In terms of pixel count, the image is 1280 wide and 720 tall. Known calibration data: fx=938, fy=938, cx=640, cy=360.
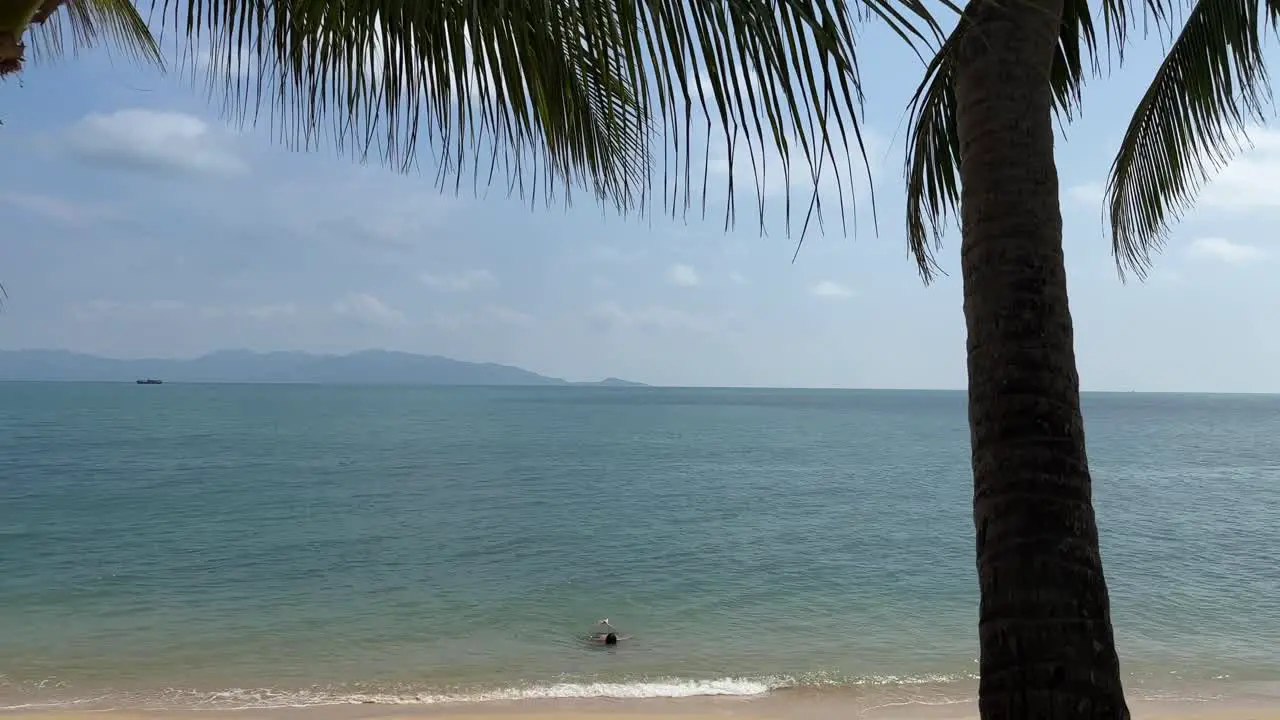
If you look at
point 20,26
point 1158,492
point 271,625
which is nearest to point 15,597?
point 271,625

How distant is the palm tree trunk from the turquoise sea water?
9.77m

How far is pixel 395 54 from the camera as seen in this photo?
1789mm

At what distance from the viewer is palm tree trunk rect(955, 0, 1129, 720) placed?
2525 mm

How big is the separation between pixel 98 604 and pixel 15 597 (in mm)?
2256

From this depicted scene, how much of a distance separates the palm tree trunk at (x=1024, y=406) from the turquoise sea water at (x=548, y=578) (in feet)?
32.0

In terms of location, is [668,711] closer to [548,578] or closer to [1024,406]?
[1024,406]

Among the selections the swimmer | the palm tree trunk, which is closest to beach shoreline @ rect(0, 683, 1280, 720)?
the swimmer

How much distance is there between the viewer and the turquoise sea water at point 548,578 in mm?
13094

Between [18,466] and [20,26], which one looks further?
[18,466]

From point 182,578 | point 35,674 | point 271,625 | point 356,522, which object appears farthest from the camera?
point 356,522

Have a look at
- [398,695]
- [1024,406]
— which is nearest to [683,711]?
[398,695]

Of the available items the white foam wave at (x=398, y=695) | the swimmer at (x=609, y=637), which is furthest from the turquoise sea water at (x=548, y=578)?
the swimmer at (x=609, y=637)

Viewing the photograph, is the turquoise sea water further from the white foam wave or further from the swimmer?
the swimmer

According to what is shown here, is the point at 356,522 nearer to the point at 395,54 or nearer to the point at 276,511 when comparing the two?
the point at 276,511
